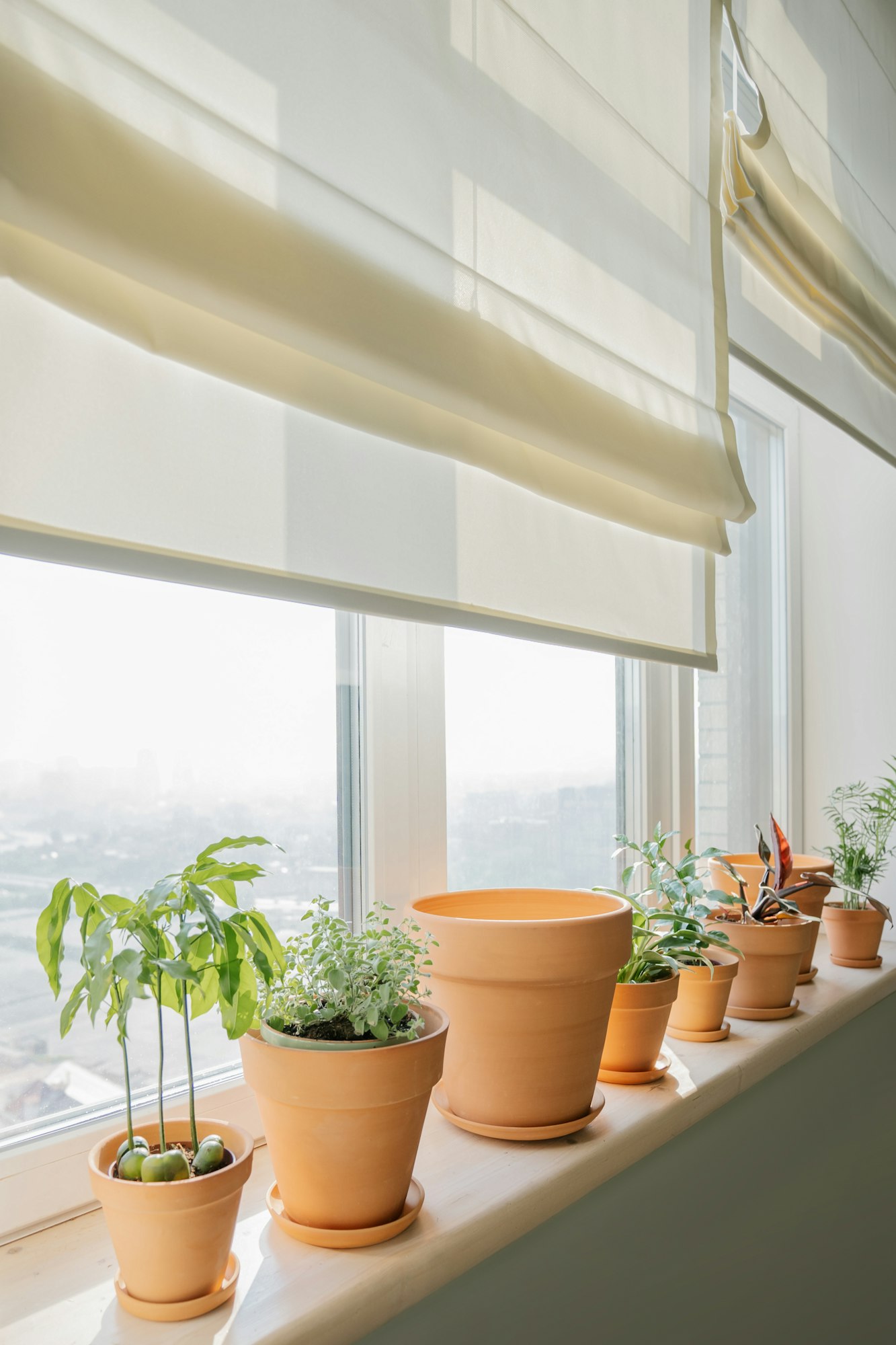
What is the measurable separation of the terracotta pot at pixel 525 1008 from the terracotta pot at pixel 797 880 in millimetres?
632

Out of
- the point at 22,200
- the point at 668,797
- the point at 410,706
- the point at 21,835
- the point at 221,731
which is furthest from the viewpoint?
the point at 668,797

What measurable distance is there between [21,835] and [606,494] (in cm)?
63

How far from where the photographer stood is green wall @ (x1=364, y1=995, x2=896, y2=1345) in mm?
917

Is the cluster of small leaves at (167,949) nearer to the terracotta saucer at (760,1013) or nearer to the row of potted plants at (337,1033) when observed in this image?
the row of potted plants at (337,1033)

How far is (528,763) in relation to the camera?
1297 millimetres

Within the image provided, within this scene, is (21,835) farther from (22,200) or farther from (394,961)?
(22,200)

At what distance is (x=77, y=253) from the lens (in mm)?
565

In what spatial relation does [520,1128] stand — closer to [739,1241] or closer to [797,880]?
[739,1241]

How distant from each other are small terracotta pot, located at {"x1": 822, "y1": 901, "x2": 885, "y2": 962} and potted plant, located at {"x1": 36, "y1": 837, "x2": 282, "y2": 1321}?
130cm

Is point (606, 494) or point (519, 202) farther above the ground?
point (519, 202)

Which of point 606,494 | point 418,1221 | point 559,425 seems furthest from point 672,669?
point 418,1221

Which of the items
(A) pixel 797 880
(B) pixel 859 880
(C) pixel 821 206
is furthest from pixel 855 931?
(C) pixel 821 206

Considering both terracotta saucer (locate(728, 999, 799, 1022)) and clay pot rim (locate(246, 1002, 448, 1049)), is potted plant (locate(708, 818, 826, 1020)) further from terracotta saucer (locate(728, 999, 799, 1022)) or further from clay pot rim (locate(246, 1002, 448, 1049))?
clay pot rim (locate(246, 1002, 448, 1049))

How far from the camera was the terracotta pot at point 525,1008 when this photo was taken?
33.0 inches
